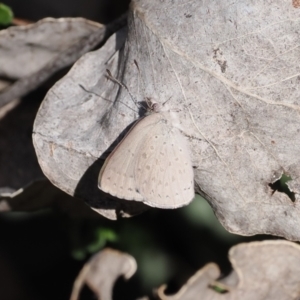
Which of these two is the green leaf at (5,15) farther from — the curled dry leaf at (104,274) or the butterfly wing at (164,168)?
the curled dry leaf at (104,274)

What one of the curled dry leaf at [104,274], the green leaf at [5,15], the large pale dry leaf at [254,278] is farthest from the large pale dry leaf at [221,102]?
the green leaf at [5,15]

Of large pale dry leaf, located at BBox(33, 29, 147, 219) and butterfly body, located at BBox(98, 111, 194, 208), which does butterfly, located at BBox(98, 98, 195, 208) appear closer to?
butterfly body, located at BBox(98, 111, 194, 208)

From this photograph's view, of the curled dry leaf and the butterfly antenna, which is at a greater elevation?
the butterfly antenna

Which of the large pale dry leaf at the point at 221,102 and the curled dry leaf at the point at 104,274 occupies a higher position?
the large pale dry leaf at the point at 221,102

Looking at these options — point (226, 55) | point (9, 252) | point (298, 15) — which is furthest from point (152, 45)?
point (9, 252)

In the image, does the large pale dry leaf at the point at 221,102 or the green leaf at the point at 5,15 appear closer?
the large pale dry leaf at the point at 221,102

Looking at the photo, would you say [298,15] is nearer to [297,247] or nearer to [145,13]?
[145,13]

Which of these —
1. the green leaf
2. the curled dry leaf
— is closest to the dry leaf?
the green leaf
